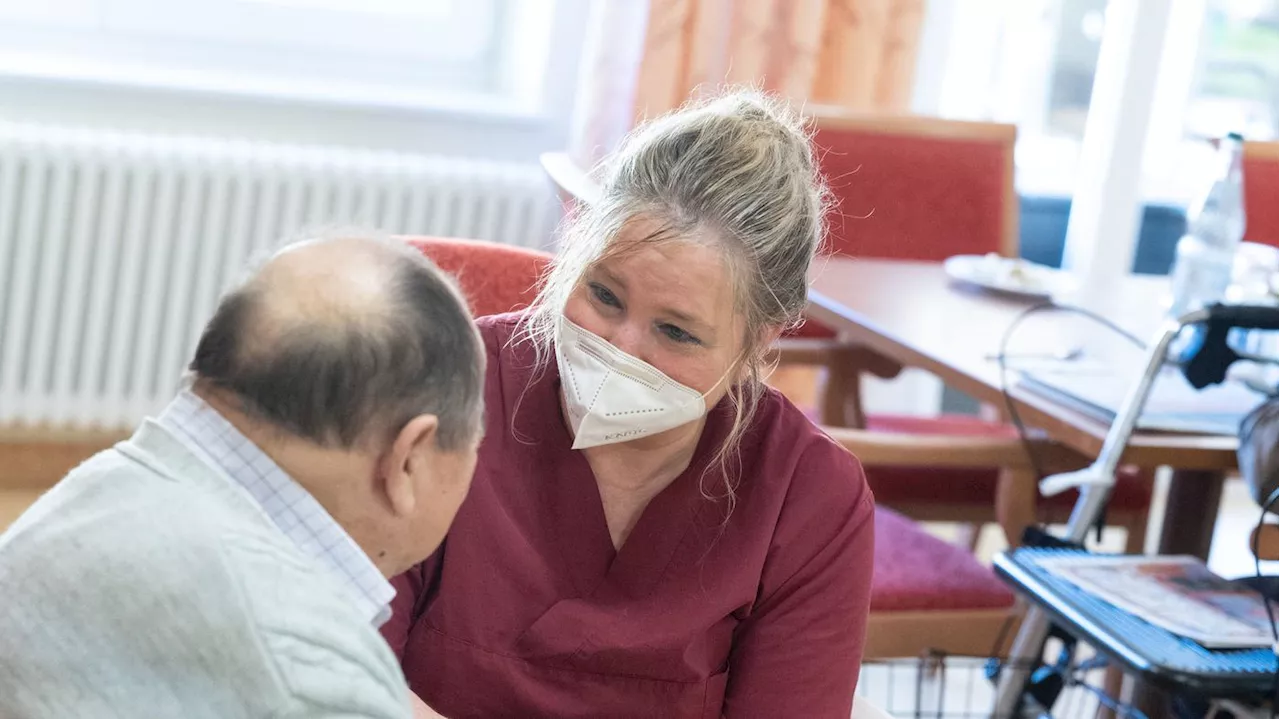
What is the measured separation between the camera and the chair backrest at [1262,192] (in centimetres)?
288

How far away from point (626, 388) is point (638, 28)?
190 centimetres

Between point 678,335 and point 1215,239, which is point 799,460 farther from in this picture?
point 1215,239

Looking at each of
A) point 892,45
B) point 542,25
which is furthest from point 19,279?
point 892,45

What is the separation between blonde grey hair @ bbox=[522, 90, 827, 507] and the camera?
4.39 ft

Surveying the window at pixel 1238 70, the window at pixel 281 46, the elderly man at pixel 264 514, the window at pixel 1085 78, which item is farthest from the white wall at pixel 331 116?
the elderly man at pixel 264 514

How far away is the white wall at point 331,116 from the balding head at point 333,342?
238 centimetres

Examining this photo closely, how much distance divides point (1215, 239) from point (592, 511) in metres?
1.45

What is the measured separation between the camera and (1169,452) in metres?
1.88

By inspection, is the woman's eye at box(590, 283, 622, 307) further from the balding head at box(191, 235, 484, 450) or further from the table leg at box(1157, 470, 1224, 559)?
the table leg at box(1157, 470, 1224, 559)

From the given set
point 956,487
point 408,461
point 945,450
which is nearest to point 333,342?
point 408,461

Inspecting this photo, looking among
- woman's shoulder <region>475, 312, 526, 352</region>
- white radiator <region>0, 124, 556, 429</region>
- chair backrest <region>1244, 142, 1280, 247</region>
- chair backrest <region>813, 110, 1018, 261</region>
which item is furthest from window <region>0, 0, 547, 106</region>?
woman's shoulder <region>475, 312, 526, 352</region>

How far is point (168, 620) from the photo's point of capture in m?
0.77

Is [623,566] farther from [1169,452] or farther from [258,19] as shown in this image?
[258,19]

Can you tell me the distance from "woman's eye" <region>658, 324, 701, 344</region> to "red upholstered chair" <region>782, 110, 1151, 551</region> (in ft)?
3.79
